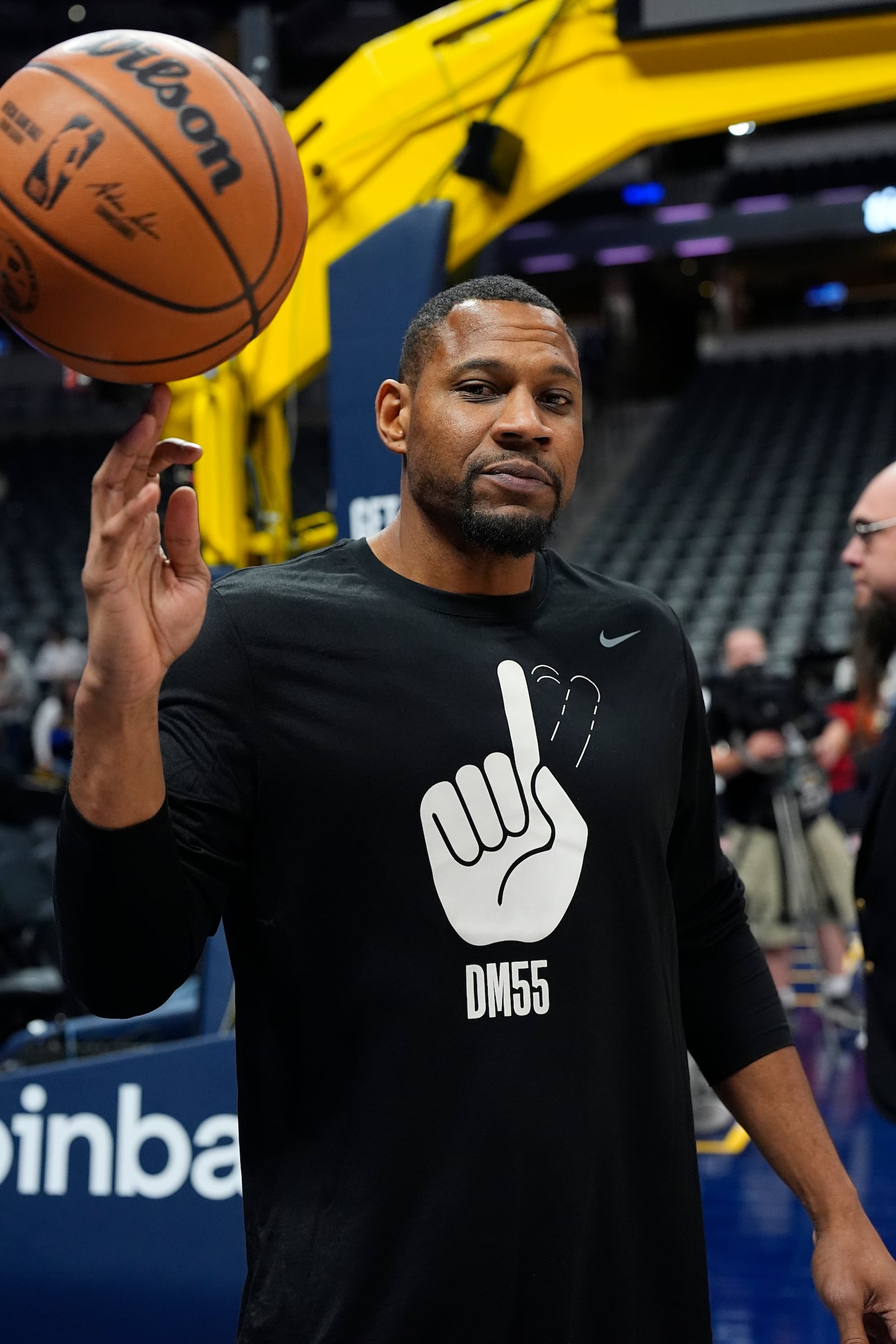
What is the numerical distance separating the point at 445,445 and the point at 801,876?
5.17m

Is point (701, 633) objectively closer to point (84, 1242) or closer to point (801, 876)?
point (801, 876)

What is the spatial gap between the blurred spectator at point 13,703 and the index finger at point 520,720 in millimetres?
9260

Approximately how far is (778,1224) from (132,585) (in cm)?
361

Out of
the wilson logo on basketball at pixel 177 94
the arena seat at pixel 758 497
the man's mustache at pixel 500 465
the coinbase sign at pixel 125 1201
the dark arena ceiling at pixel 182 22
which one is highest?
the dark arena ceiling at pixel 182 22

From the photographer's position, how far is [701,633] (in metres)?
12.5

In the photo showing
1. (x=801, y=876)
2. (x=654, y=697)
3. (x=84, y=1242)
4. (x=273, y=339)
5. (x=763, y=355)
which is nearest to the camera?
(x=654, y=697)

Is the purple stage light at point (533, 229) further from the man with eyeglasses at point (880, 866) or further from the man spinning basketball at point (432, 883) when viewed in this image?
the man spinning basketball at point (432, 883)

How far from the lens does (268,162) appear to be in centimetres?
149

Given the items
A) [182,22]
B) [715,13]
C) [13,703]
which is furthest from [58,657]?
[715,13]

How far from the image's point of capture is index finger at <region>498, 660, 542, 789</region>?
155cm

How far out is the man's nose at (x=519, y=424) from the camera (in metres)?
1.58

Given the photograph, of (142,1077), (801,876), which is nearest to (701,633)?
(801,876)

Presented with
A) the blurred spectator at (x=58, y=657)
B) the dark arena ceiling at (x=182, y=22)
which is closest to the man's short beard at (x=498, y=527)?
the blurred spectator at (x=58, y=657)

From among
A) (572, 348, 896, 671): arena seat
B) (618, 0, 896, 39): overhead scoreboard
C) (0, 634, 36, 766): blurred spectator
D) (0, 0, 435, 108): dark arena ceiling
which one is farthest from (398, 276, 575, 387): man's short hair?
(0, 0, 435, 108): dark arena ceiling
